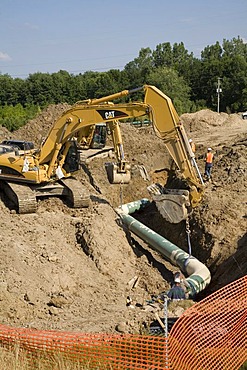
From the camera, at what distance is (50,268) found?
10.9 meters

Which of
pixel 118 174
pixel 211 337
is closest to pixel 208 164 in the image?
pixel 118 174

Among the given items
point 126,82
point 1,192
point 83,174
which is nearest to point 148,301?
point 1,192

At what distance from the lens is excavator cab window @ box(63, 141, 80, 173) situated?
14.0m

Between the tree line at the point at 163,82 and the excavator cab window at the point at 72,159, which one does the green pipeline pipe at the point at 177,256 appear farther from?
the tree line at the point at 163,82

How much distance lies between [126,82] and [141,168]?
165ft

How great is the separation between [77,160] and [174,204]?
382cm

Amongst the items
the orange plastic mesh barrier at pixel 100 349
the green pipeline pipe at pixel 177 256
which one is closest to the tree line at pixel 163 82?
the green pipeline pipe at pixel 177 256

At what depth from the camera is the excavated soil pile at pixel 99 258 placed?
9.39m

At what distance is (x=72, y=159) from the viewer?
46.2 feet

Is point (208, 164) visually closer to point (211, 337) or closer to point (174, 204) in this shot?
point (174, 204)

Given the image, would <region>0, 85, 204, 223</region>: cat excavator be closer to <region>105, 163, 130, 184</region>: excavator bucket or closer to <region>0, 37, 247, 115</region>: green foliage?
<region>105, 163, 130, 184</region>: excavator bucket

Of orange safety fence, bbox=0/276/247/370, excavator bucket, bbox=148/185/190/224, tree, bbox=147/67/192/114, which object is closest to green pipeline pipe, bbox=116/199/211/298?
excavator bucket, bbox=148/185/190/224

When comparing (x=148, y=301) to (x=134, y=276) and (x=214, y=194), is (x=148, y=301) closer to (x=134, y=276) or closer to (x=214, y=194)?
(x=134, y=276)

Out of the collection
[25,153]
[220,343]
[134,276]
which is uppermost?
[25,153]
